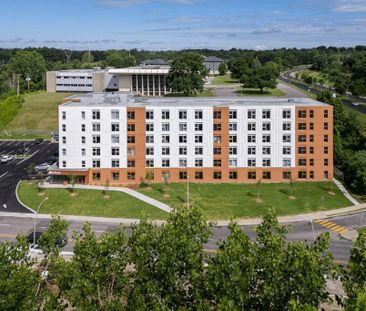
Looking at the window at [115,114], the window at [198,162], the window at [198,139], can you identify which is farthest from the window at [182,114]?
the window at [115,114]

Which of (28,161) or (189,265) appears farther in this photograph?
(28,161)

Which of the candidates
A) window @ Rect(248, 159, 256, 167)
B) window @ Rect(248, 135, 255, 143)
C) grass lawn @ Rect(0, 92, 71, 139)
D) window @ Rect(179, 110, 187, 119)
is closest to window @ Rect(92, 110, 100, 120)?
window @ Rect(179, 110, 187, 119)

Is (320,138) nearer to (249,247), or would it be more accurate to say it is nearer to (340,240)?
(340,240)

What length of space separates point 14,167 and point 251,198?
49348mm

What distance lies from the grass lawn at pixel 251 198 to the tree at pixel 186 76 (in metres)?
70.2

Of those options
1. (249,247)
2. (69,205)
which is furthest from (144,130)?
(249,247)

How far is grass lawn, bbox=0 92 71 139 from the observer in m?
139

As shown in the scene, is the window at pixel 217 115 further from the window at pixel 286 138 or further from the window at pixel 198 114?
the window at pixel 286 138

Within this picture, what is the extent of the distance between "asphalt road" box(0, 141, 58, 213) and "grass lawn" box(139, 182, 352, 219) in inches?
818

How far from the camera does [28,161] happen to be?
104 meters

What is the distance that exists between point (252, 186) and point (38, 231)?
3652 centimetres

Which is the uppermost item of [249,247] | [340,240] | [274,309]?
[249,247]

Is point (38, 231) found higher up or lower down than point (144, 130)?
lower down

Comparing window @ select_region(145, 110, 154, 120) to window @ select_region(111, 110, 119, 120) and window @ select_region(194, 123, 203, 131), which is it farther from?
window @ select_region(194, 123, 203, 131)
